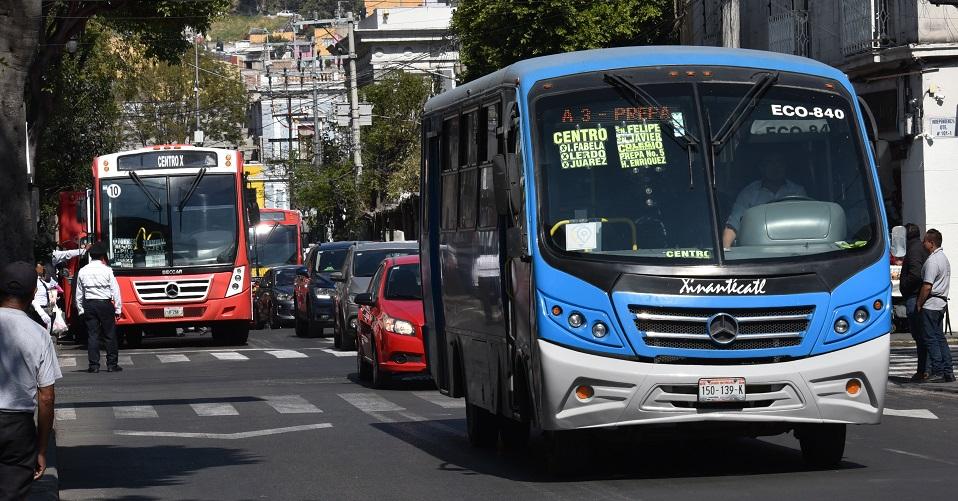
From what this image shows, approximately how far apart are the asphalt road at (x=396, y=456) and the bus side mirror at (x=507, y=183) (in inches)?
66.3

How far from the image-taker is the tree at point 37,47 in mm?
12391

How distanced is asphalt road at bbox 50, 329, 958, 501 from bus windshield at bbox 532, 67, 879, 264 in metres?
1.38

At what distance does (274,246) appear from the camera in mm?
50406

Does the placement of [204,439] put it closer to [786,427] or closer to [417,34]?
[786,427]

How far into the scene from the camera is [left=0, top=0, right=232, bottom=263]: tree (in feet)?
40.7

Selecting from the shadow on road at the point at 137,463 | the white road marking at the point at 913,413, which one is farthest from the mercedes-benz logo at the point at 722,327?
the white road marking at the point at 913,413

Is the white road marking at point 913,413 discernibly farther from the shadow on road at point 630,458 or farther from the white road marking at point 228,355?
the white road marking at point 228,355

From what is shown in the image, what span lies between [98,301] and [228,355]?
5048 mm

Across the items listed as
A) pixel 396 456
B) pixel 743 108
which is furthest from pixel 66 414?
pixel 743 108

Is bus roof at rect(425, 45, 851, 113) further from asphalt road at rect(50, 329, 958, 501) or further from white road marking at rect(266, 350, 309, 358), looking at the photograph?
white road marking at rect(266, 350, 309, 358)

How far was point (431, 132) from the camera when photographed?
1538 cm

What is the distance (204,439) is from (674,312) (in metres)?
6.18

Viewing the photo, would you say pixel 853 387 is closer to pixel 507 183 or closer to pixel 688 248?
pixel 688 248

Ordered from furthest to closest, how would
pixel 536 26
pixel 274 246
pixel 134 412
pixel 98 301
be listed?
pixel 536 26 → pixel 274 246 → pixel 98 301 → pixel 134 412
